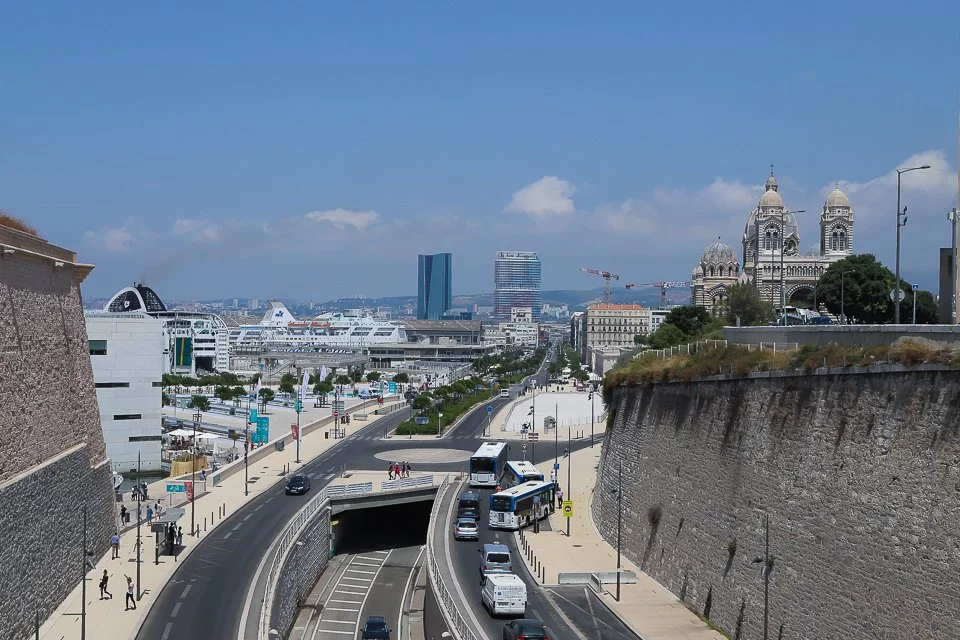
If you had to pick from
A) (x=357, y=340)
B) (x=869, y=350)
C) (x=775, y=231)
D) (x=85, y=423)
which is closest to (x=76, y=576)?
(x=85, y=423)

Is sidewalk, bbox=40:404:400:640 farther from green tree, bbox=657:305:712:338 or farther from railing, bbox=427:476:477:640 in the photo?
green tree, bbox=657:305:712:338

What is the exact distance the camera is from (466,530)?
33219mm

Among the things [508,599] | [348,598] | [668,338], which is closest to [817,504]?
[508,599]

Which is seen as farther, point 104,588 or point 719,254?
point 719,254

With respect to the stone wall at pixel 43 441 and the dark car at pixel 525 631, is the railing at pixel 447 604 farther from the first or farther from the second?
the stone wall at pixel 43 441

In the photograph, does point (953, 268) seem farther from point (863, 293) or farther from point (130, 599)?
point (863, 293)

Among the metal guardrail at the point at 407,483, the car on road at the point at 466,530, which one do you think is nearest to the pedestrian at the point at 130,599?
the car on road at the point at 466,530

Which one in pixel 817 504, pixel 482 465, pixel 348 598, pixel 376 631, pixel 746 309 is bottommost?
pixel 348 598

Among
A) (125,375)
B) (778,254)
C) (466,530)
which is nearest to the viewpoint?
(466,530)

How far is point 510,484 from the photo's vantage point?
4191 cm

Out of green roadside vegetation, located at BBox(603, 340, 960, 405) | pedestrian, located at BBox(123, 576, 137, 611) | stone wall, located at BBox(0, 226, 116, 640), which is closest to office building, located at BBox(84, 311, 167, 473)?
stone wall, located at BBox(0, 226, 116, 640)

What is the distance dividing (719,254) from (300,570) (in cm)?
9588

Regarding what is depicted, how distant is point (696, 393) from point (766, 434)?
204 inches

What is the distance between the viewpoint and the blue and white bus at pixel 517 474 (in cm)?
4012
